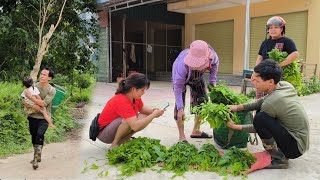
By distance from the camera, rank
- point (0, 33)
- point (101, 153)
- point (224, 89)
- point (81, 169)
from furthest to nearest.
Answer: point (0, 33) < point (101, 153) < point (224, 89) < point (81, 169)

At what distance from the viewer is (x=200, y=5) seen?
50.0ft

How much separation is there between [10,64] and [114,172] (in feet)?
14.2

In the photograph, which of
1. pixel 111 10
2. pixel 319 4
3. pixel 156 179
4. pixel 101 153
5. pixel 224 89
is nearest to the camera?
pixel 156 179

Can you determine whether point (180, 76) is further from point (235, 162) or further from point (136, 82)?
point (235, 162)

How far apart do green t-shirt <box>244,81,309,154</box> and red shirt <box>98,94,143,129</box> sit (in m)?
1.46

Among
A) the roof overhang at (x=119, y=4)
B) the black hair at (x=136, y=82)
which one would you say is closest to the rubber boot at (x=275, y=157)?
the black hair at (x=136, y=82)

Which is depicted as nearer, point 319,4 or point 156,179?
point 156,179

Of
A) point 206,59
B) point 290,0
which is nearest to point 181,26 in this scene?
point 290,0

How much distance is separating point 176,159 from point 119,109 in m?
0.87

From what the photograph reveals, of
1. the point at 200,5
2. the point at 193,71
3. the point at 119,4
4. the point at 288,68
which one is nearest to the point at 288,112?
the point at 288,68

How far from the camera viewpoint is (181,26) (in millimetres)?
18281

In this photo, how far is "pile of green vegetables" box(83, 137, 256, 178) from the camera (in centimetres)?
347

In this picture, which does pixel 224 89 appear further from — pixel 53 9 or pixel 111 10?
pixel 111 10

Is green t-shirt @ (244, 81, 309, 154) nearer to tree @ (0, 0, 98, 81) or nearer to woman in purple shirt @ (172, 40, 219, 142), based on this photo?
woman in purple shirt @ (172, 40, 219, 142)
